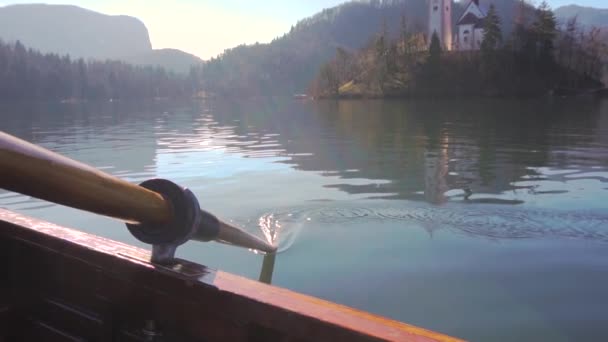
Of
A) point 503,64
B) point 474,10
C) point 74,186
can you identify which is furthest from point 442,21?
point 74,186

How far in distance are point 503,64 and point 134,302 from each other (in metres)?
83.5

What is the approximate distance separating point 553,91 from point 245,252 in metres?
78.1

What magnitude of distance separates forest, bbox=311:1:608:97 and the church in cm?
241

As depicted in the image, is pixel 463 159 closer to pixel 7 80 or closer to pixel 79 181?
pixel 79 181

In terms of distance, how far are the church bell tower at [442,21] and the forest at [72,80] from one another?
73577mm

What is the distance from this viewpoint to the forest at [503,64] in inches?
2977

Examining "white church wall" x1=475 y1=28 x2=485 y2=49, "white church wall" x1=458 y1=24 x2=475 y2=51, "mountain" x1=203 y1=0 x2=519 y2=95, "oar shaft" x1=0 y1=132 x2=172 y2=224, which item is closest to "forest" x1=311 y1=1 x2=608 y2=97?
"white church wall" x1=475 y1=28 x2=485 y2=49

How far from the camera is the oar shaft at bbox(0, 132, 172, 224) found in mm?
1241

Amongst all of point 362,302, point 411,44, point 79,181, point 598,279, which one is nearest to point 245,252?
point 362,302

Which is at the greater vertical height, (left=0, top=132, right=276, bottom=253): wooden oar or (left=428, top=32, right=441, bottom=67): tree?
(left=428, top=32, right=441, bottom=67): tree

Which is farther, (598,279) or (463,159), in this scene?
(463,159)

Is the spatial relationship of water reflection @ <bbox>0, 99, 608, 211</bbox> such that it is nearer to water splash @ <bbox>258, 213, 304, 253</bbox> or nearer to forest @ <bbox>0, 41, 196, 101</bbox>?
water splash @ <bbox>258, 213, 304, 253</bbox>

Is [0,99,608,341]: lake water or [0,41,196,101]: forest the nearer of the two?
[0,99,608,341]: lake water

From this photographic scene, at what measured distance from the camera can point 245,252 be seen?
20.0 ft
